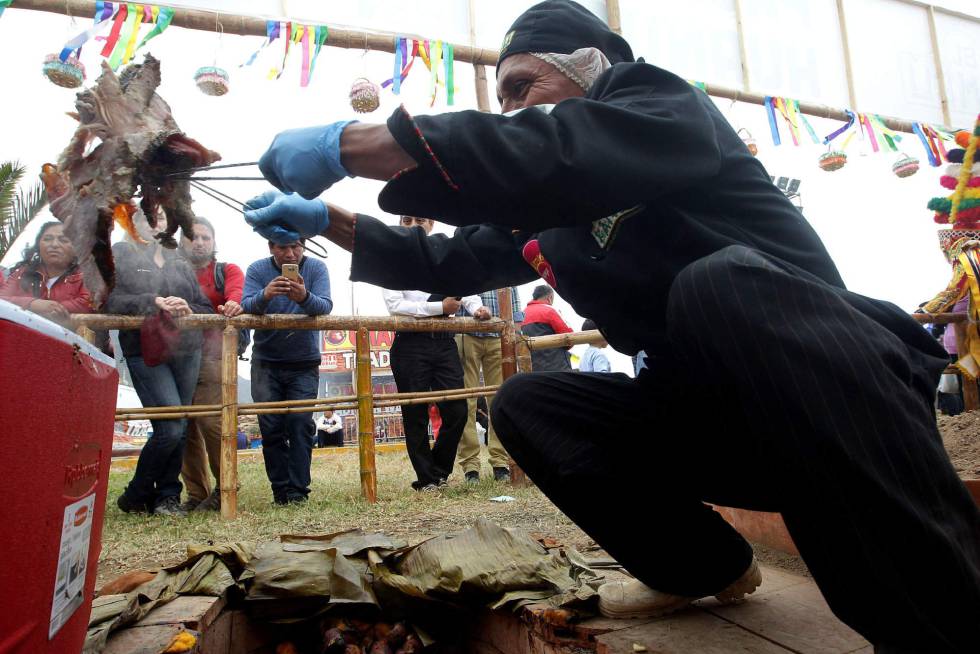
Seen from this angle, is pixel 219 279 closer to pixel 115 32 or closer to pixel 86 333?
pixel 86 333

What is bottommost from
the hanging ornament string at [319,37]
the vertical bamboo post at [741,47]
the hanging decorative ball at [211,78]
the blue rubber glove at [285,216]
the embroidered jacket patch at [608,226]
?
the embroidered jacket patch at [608,226]

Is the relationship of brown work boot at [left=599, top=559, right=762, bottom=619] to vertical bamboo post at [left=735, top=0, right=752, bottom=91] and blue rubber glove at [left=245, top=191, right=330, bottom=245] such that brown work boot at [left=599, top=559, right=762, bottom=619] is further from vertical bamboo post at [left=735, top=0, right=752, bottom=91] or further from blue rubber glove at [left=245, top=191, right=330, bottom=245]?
vertical bamboo post at [left=735, top=0, right=752, bottom=91]

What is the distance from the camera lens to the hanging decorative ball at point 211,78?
479cm

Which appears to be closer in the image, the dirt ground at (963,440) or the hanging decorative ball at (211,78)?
the dirt ground at (963,440)

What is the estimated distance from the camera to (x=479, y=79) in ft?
18.1

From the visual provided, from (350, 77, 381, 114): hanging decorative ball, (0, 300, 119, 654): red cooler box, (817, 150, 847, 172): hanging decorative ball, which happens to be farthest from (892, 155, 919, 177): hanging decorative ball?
(0, 300, 119, 654): red cooler box

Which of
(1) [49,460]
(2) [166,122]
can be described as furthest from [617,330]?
(2) [166,122]

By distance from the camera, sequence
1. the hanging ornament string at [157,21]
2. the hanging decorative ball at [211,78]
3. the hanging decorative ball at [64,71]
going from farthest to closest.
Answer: the hanging decorative ball at [211,78], the hanging ornament string at [157,21], the hanging decorative ball at [64,71]

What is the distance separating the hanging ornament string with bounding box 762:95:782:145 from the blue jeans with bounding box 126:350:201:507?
6436mm

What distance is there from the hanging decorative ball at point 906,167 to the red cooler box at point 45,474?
905 cm

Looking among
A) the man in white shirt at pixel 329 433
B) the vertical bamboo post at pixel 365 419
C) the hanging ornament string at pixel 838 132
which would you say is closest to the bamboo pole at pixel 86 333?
the vertical bamboo post at pixel 365 419

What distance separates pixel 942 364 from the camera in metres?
1.21

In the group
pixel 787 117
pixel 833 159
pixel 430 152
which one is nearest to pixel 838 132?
pixel 833 159

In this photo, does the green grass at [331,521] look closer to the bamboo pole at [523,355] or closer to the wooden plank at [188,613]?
the wooden plank at [188,613]
